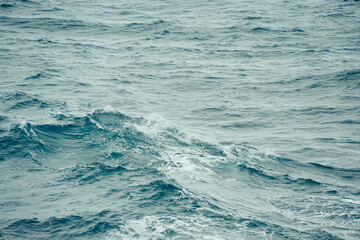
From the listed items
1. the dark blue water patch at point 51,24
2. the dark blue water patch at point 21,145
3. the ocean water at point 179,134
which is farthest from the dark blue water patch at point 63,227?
the dark blue water patch at point 51,24

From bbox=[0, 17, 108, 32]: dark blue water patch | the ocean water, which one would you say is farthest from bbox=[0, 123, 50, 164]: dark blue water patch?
bbox=[0, 17, 108, 32]: dark blue water patch

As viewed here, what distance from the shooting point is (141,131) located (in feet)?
66.0

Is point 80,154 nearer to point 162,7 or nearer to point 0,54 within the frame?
point 0,54

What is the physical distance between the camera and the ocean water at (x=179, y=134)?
13.5 meters

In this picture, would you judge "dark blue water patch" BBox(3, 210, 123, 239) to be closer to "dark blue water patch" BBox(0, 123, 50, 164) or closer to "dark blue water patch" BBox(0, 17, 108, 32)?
"dark blue water patch" BBox(0, 123, 50, 164)

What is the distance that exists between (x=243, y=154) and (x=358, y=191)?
534 centimetres

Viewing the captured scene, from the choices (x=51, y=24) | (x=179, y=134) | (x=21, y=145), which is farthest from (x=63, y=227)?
(x=51, y=24)

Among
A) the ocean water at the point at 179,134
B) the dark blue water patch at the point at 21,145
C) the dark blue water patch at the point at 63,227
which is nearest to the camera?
the dark blue water patch at the point at 63,227

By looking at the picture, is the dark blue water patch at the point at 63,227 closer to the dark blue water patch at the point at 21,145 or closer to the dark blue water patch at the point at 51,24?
the dark blue water patch at the point at 21,145

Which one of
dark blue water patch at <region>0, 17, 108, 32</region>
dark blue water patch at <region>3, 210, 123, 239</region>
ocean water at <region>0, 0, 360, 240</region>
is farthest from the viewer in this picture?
dark blue water patch at <region>0, 17, 108, 32</region>

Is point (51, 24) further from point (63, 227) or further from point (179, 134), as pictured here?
point (63, 227)

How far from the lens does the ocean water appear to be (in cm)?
1346

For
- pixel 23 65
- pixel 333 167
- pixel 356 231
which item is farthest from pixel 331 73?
pixel 23 65

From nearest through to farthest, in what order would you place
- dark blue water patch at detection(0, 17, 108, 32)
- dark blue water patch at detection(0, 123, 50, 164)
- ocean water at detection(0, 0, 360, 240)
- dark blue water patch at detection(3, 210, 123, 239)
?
1. dark blue water patch at detection(3, 210, 123, 239)
2. ocean water at detection(0, 0, 360, 240)
3. dark blue water patch at detection(0, 123, 50, 164)
4. dark blue water patch at detection(0, 17, 108, 32)
